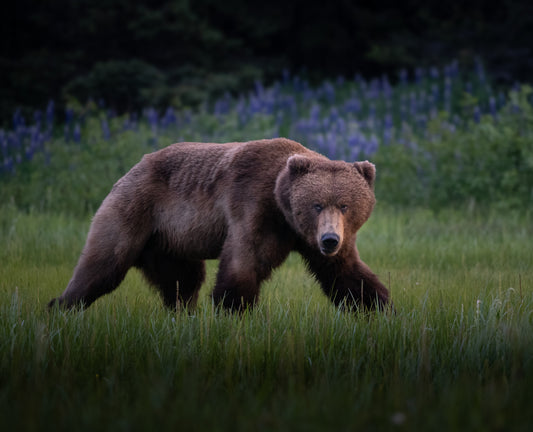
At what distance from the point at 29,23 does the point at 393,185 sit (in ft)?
39.5

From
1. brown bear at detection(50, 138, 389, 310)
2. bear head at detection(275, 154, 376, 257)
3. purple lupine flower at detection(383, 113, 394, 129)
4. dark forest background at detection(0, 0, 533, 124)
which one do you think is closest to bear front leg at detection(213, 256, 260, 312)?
brown bear at detection(50, 138, 389, 310)

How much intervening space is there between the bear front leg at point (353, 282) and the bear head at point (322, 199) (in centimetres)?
16

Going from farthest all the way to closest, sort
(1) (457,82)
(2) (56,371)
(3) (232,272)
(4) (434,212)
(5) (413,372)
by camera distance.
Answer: (1) (457,82) → (4) (434,212) → (3) (232,272) → (5) (413,372) → (2) (56,371)

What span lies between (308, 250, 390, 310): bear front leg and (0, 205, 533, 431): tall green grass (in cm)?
25

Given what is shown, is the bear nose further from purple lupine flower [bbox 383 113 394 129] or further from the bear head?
purple lupine flower [bbox 383 113 394 129]

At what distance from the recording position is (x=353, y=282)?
4004 millimetres

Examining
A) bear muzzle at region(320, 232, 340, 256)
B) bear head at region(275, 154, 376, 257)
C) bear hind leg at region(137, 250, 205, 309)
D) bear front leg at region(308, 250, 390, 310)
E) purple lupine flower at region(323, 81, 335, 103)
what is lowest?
bear hind leg at region(137, 250, 205, 309)

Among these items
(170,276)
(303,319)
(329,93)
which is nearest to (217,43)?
(329,93)

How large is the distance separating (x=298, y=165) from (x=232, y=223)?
0.55 meters

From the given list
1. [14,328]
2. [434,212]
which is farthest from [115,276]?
[434,212]

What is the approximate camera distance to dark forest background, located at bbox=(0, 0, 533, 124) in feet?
49.4

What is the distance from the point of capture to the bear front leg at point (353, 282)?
398 cm

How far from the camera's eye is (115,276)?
14.0ft

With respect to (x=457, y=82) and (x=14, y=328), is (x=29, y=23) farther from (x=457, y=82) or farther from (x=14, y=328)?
(x=14, y=328)
